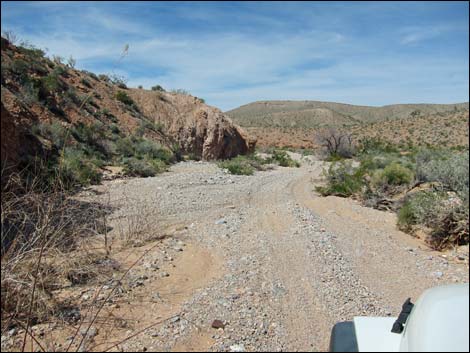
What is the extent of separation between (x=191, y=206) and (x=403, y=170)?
18.2 feet

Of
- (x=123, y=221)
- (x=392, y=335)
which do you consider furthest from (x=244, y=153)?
(x=392, y=335)

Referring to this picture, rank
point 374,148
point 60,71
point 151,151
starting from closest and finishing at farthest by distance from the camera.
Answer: point 151,151 → point 60,71 → point 374,148

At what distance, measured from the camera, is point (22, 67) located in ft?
56.4

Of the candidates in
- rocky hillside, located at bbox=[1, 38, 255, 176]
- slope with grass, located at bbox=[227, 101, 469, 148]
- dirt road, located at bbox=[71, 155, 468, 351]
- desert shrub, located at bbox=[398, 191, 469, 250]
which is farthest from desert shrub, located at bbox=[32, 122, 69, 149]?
slope with grass, located at bbox=[227, 101, 469, 148]

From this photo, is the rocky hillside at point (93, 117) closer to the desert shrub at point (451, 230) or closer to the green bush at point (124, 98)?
the green bush at point (124, 98)

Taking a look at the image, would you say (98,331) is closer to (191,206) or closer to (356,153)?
(191,206)

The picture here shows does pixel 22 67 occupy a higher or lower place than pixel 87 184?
higher

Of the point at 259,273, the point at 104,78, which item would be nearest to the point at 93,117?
the point at 104,78

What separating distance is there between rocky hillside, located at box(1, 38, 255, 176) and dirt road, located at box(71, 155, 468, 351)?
3.81m

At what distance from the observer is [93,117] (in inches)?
738

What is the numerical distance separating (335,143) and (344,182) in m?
16.1

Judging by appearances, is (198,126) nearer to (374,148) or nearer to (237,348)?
(374,148)

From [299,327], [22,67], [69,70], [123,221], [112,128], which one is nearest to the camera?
[299,327]

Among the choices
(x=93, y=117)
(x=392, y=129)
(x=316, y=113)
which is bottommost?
(x=93, y=117)
